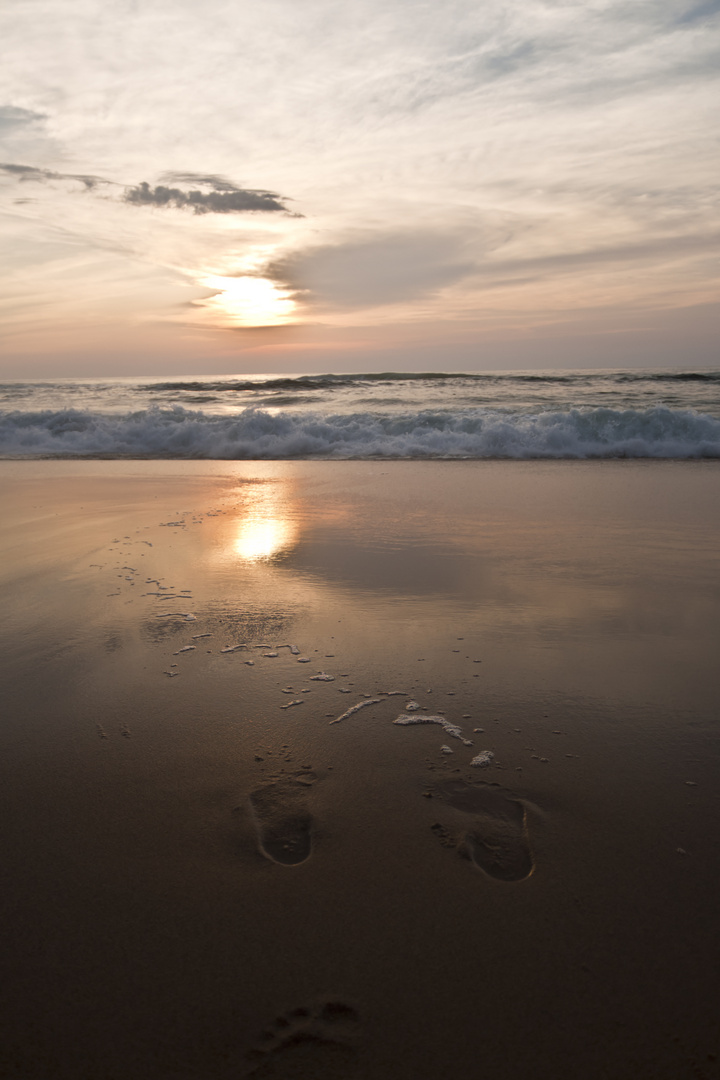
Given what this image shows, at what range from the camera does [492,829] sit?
6.41 feet

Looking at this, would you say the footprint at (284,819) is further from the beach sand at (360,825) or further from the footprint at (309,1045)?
the footprint at (309,1045)

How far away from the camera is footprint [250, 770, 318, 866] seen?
187 cm

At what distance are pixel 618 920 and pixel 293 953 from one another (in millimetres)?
771

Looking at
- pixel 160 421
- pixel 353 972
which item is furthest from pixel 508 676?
pixel 160 421

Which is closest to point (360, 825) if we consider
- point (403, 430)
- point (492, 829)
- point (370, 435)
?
point (492, 829)

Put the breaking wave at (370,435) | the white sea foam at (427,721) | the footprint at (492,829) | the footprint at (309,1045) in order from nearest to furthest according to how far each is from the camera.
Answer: the footprint at (309,1045) < the footprint at (492,829) < the white sea foam at (427,721) < the breaking wave at (370,435)

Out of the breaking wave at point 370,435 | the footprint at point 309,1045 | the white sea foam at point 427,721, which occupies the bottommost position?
the footprint at point 309,1045

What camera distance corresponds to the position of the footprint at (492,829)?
181 cm

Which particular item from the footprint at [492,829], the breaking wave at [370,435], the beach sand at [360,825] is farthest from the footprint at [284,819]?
the breaking wave at [370,435]

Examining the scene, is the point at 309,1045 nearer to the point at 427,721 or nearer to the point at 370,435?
the point at 427,721

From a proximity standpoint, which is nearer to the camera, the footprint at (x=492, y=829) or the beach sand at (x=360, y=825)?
the beach sand at (x=360, y=825)

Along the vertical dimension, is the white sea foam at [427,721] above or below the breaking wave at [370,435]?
below

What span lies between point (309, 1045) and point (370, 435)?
489 inches

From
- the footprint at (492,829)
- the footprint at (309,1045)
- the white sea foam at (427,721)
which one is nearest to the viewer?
the footprint at (309,1045)
